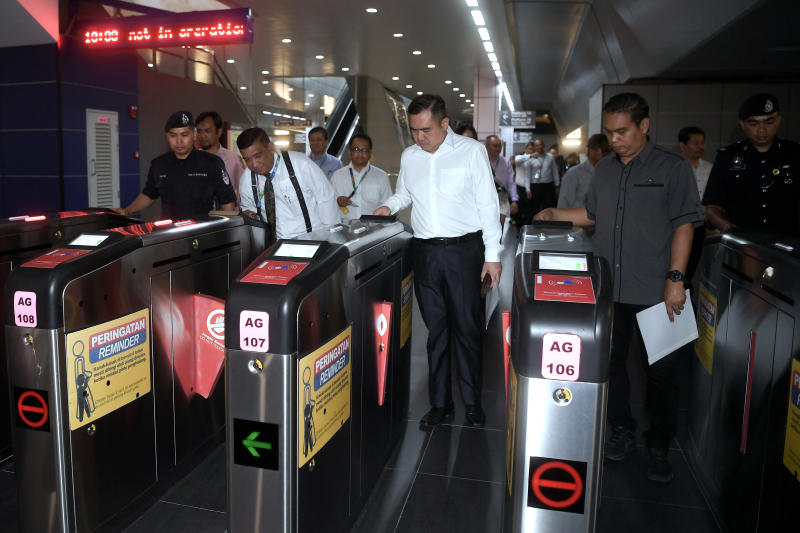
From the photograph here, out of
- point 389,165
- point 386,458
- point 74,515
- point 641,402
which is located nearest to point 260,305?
point 74,515

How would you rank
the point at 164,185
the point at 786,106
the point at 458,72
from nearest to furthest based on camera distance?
the point at 164,185 < the point at 786,106 < the point at 458,72

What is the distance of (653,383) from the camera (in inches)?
108

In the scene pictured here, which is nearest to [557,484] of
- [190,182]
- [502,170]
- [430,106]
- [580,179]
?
[430,106]

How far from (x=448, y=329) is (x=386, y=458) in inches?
27.7

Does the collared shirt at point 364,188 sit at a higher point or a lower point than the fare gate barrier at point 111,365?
higher

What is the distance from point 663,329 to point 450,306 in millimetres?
990

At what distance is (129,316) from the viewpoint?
233cm

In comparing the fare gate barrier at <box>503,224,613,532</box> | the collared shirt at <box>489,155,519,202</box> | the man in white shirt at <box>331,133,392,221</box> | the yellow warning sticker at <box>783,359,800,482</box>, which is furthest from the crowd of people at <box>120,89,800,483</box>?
the collared shirt at <box>489,155,519,202</box>

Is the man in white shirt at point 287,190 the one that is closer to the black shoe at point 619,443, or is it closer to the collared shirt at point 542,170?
the black shoe at point 619,443

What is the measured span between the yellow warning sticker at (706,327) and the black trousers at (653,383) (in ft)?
0.44

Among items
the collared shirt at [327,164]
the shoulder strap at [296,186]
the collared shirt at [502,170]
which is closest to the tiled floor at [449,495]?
the shoulder strap at [296,186]

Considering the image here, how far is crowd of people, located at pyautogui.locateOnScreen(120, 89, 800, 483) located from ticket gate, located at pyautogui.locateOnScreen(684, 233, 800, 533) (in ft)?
0.54

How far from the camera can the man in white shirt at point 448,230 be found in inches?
120

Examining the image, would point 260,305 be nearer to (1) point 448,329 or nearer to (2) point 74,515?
(2) point 74,515
